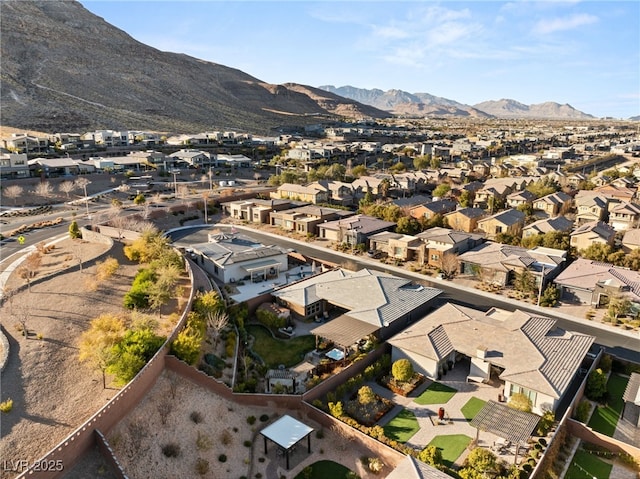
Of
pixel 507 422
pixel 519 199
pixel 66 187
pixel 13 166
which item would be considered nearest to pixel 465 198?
pixel 519 199

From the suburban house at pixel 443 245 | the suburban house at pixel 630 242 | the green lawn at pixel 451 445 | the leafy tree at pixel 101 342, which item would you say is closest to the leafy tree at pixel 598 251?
the suburban house at pixel 630 242

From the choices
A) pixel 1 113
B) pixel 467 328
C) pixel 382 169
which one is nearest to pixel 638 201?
pixel 467 328

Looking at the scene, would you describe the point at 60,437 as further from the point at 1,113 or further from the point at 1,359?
the point at 1,113

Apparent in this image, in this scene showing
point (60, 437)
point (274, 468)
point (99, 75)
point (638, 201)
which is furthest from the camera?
point (99, 75)

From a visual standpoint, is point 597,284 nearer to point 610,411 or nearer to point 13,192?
point 610,411

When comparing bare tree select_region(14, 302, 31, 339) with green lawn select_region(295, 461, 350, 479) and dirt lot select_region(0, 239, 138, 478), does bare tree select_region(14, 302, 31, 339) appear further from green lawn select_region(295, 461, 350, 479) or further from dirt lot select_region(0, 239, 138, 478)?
green lawn select_region(295, 461, 350, 479)

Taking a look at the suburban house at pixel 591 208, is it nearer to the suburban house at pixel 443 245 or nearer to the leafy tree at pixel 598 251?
the leafy tree at pixel 598 251
